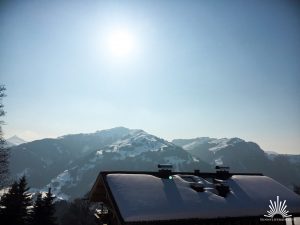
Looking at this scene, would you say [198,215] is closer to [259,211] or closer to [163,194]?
[163,194]

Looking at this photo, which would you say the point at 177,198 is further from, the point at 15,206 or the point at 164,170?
the point at 15,206

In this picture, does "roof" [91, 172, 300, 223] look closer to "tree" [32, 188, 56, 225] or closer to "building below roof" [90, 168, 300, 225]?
"building below roof" [90, 168, 300, 225]

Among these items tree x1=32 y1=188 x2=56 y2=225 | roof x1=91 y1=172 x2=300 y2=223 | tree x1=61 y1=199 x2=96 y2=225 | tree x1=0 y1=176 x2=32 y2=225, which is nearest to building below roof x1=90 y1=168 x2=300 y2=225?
roof x1=91 y1=172 x2=300 y2=223

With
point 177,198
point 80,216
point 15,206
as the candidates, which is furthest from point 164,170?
point 80,216

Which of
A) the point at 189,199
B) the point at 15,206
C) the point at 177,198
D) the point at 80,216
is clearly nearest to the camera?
the point at 177,198

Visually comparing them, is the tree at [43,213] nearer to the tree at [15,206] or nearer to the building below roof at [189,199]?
the tree at [15,206]

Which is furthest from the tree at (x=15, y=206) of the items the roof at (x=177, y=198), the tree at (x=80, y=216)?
the roof at (x=177, y=198)

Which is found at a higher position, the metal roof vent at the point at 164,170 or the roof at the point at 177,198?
the metal roof vent at the point at 164,170

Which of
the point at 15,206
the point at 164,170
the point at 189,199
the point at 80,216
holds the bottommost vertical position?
the point at 80,216
